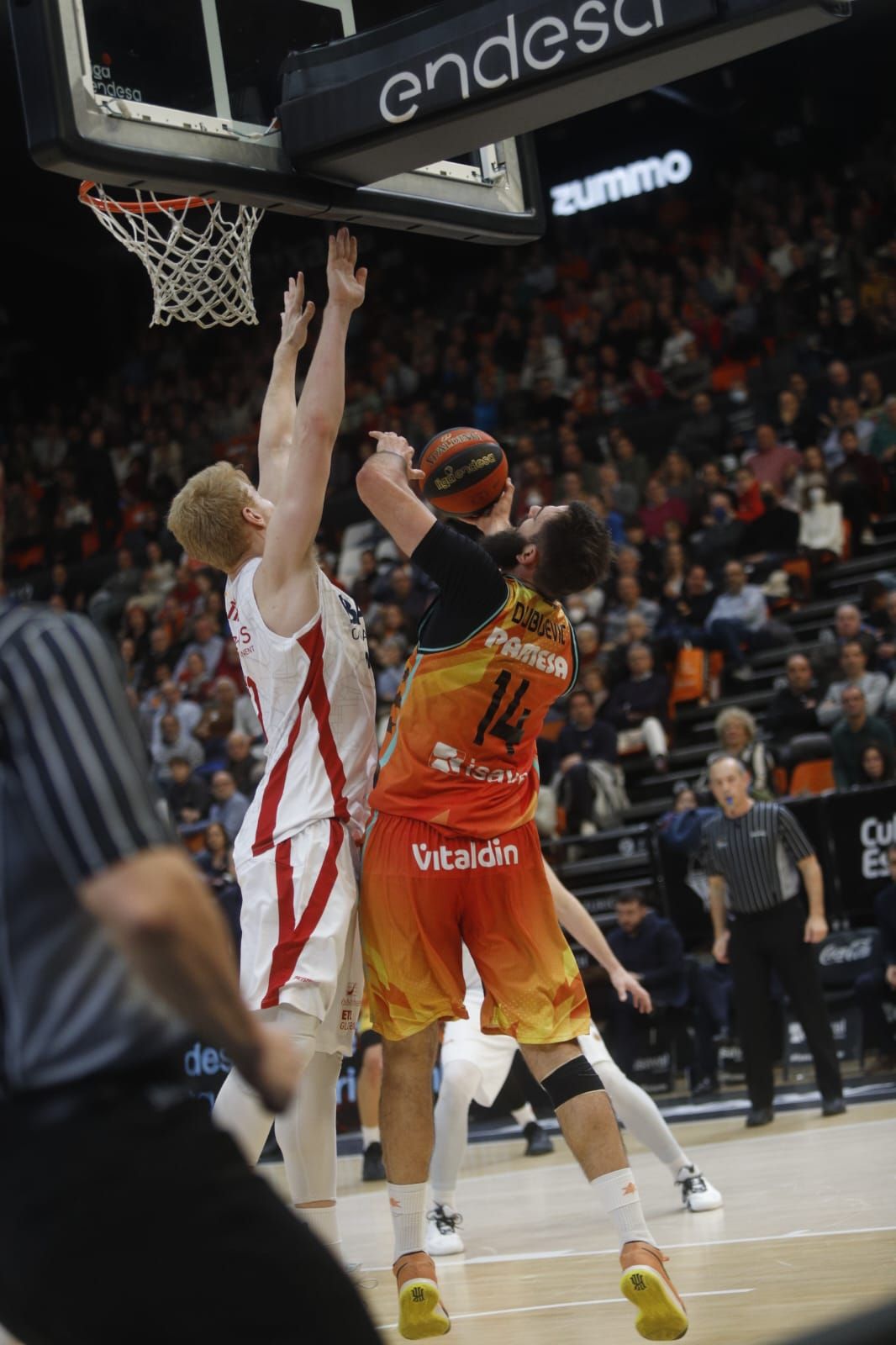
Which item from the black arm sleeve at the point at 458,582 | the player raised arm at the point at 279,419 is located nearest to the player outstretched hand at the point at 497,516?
the black arm sleeve at the point at 458,582

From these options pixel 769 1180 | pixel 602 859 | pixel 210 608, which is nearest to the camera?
pixel 769 1180

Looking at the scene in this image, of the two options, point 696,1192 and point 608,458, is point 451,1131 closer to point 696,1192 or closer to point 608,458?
point 696,1192

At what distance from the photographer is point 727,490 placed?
16797 millimetres

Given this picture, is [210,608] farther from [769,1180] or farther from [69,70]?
[69,70]

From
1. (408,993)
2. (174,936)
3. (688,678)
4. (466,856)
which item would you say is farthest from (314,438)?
(688,678)

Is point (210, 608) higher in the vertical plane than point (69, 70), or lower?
lower

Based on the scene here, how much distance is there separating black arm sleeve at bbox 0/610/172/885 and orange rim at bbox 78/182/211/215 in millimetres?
3489

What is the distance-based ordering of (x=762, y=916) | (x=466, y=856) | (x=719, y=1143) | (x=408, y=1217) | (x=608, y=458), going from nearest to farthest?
(x=408, y=1217)
(x=466, y=856)
(x=719, y=1143)
(x=762, y=916)
(x=608, y=458)

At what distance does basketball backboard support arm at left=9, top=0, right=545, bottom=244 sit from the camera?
4.08m

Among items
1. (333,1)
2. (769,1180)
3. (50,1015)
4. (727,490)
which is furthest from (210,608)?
(50,1015)

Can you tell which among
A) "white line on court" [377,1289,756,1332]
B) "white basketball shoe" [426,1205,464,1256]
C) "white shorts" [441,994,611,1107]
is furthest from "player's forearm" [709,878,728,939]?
"white line on court" [377,1289,756,1332]

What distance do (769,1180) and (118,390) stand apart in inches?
Answer: 812

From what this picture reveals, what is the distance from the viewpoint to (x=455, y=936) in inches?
188

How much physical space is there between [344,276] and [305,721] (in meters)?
1.33
